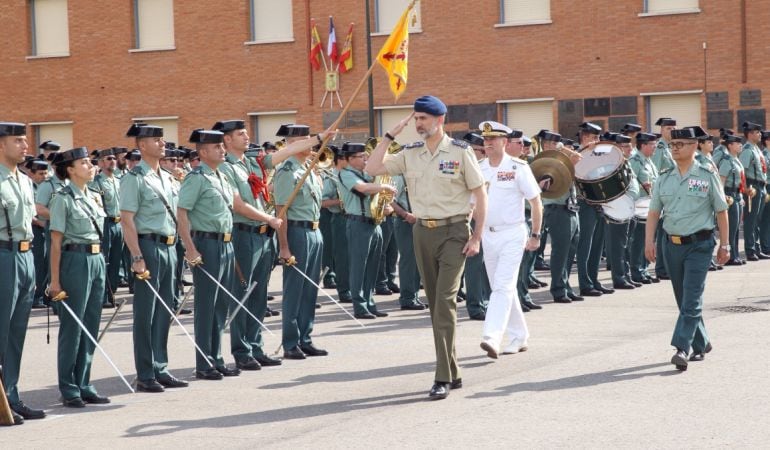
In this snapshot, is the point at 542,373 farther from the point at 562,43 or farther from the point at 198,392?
the point at 562,43

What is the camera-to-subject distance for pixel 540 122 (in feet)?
105

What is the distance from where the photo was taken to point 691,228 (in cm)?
1080

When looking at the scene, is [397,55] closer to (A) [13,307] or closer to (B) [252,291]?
(B) [252,291]

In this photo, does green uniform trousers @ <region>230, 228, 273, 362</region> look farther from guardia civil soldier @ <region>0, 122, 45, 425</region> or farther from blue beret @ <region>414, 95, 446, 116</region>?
guardia civil soldier @ <region>0, 122, 45, 425</region>

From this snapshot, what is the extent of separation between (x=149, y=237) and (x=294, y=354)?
2.07 meters

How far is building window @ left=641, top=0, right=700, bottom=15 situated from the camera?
1198 inches

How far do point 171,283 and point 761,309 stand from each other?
22.5 ft

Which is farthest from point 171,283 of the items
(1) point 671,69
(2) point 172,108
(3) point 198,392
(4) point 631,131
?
(2) point 172,108

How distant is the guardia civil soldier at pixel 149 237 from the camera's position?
10320mm

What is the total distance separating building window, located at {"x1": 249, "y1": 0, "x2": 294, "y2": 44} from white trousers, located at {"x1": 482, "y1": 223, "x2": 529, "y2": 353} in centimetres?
2313

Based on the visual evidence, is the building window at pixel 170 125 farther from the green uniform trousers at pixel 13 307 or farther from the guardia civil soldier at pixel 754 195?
the green uniform trousers at pixel 13 307

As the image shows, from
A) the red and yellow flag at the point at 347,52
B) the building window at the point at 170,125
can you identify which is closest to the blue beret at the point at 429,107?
the red and yellow flag at the point at 347,52

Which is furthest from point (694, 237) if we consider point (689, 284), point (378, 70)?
point (378, 70)

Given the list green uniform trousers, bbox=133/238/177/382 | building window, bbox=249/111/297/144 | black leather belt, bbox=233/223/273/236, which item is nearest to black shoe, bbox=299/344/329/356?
black leather belt, bbox=233/223/273/236
